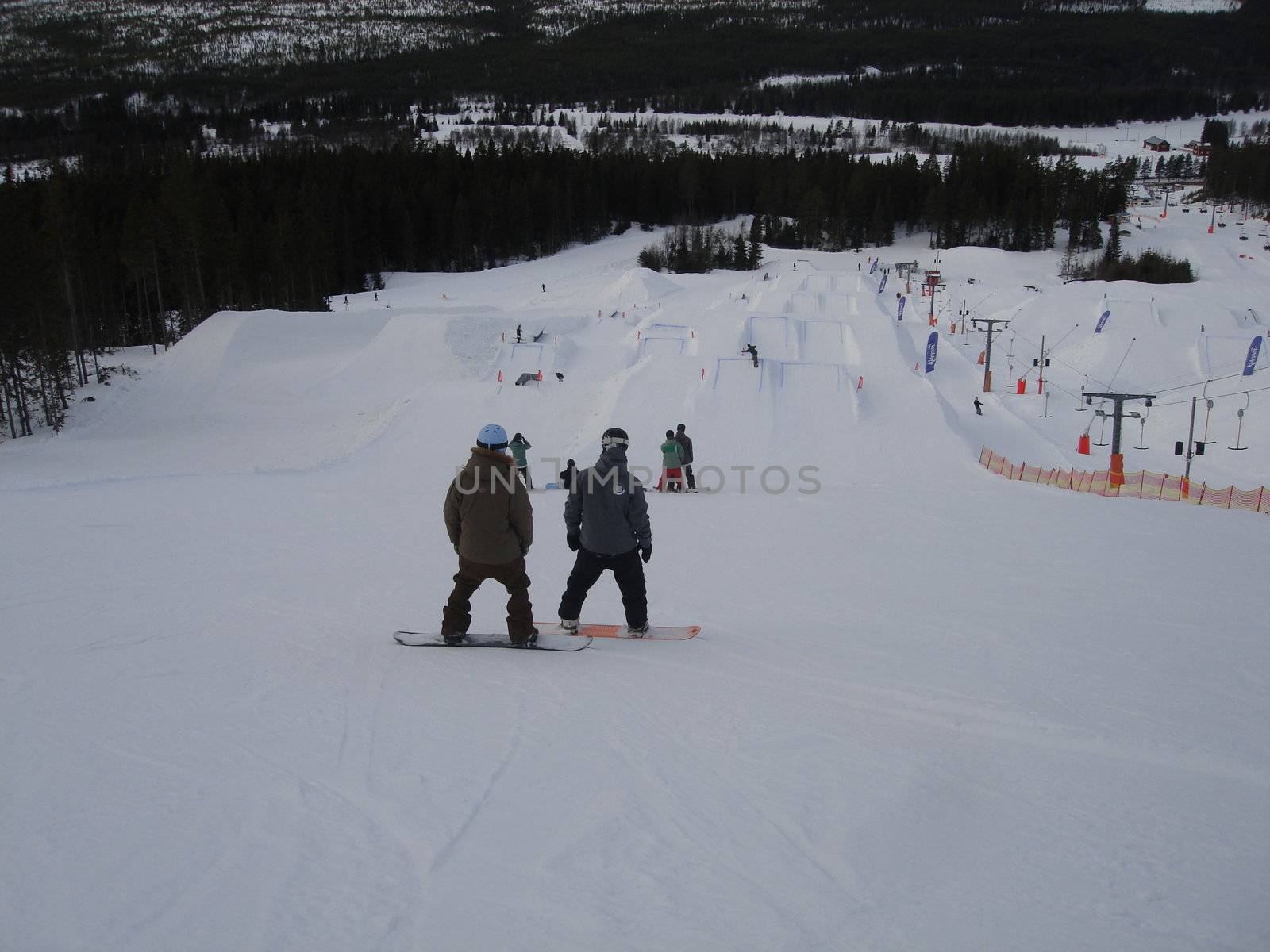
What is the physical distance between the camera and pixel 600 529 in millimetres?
5863

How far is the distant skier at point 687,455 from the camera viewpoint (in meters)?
14.7

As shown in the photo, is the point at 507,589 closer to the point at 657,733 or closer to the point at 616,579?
the point at 616,579

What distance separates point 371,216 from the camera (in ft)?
220

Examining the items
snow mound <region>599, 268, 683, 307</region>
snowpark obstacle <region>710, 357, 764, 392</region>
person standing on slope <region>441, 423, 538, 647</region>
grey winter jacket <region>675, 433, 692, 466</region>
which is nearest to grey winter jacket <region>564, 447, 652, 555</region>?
person standing on slope <region>441, 423, 538, 647</region>

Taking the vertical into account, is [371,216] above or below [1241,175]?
below

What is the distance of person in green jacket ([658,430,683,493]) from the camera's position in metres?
14.6

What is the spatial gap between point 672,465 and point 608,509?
29.5 feet

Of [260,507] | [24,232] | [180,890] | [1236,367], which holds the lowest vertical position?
[1236,367]

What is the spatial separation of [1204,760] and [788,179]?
3676 inches

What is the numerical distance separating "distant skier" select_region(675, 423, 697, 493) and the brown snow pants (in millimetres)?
9037

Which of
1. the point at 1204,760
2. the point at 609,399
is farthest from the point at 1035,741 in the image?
the point at 609,399

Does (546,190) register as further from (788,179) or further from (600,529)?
(600,529)

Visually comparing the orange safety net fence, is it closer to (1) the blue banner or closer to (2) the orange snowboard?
(2) the orange snowboard

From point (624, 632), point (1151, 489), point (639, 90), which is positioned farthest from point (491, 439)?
point (639, 90)
